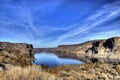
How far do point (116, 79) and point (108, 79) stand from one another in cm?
75

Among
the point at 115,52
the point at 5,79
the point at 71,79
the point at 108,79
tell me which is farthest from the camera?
the point at 115,52

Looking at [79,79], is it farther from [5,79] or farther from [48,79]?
[5,79]

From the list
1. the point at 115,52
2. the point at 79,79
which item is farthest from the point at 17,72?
the point at 115,52

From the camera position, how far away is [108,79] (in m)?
16.5

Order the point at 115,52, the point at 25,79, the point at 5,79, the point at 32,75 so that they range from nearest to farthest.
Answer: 1. the point at 5,79
2. the point at 25,79
3. the point at 32,75
4. the point at 115,52

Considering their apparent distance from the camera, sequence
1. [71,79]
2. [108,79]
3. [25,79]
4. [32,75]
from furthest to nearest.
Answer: [108,79] → [71,79] → [32,75] → [25,79]

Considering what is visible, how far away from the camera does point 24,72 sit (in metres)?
7.74

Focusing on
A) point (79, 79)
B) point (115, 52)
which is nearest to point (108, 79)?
point (79, 79)

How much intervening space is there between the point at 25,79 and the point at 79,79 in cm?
869

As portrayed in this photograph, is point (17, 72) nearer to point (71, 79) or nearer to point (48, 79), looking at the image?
point (48, 79)

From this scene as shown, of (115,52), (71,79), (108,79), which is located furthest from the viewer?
(115,52)

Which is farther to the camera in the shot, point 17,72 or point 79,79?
point 79,79

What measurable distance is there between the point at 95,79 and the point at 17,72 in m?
9.72

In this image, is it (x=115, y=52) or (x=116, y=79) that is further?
(x=115, y=52)
